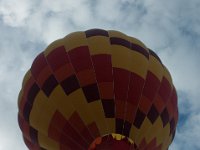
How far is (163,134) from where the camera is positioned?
16.2 meters

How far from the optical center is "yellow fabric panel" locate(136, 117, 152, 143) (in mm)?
15256

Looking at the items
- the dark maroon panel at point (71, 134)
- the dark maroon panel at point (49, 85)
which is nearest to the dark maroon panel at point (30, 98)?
the dark maroon panel at point (49, 85)

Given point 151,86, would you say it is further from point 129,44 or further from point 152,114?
point 129,44

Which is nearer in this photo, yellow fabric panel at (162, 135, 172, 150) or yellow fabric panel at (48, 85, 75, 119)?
yellow fabric panel at (48, 85, 75, 119)

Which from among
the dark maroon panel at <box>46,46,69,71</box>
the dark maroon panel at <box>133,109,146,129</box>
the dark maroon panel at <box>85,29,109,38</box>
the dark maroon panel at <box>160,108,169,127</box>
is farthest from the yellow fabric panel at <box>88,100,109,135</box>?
the dark maroon panel at <box>85,29,109,38</box>

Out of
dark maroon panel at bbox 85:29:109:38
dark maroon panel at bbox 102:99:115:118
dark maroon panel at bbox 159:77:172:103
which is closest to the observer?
dark maroon panel at bbox 102:99:115:118

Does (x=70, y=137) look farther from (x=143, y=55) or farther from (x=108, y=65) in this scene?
(x=143, y=55)

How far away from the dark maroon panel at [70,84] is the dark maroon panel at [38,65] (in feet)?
3.47

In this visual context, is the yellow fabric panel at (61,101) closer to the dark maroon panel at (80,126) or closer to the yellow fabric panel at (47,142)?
the dark maroon panel at (80,126)

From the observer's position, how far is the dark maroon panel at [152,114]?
15.6 m

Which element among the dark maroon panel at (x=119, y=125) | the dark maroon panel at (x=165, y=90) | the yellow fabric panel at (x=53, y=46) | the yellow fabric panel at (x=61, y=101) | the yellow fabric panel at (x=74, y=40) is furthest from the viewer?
the yellow fabric panel at (x=53, y=46)

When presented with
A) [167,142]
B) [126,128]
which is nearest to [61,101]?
[126,128]

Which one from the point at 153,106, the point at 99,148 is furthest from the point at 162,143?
the point at 99,148

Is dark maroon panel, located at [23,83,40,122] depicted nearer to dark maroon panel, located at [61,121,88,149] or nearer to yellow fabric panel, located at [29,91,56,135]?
yellow fabric panel, located at [29,91,56,135]
